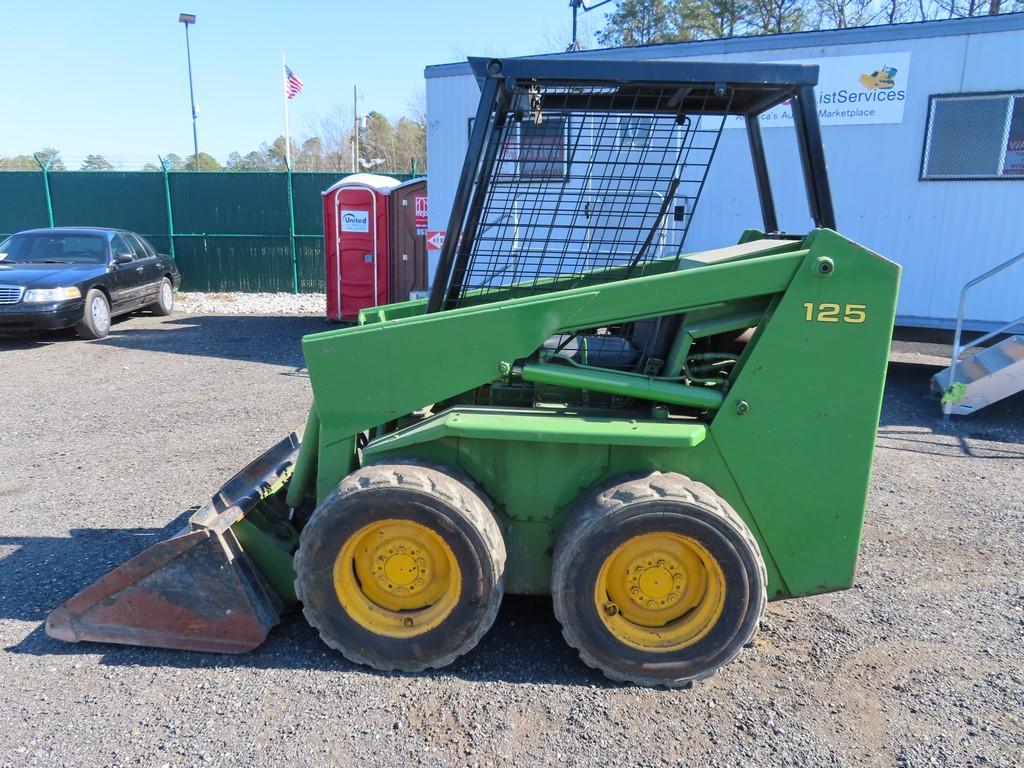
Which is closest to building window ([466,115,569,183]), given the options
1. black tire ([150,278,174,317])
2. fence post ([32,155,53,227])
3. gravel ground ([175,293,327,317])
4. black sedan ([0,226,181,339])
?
black sedan ([0,226,181,339])

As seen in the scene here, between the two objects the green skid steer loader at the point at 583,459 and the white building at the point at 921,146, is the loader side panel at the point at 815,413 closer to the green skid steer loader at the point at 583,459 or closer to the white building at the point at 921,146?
the green skid steer loader at the point at 583,459

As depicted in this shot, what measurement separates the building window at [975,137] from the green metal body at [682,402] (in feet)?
20.7

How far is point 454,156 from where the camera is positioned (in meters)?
10.2

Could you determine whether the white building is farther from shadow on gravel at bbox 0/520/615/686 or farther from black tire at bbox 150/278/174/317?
black tire at bbox 150/278/174/317

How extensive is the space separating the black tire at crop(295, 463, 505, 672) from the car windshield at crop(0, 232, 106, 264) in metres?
10.5

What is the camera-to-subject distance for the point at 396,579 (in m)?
3.12

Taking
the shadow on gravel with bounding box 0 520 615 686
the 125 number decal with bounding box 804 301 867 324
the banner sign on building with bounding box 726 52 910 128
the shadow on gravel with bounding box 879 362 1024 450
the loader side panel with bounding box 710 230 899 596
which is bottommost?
the shadow on gravel with bounding box 879 362 1024 450

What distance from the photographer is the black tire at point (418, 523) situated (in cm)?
296

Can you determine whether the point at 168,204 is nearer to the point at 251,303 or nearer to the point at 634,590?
the point at 251,303

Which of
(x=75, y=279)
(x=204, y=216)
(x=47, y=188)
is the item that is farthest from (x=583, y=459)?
(x=47, y=188)

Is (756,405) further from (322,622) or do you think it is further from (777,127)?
(777,127)

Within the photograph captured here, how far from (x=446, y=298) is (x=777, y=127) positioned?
265 inches

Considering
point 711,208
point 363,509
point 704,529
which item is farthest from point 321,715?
point 711,208

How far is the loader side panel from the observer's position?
2943 millimetres
